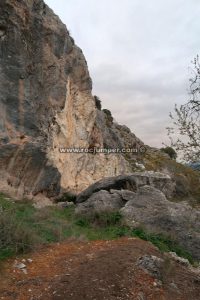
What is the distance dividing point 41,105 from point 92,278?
13695mm

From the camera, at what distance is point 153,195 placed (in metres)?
16.5

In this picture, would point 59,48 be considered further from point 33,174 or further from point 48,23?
point 33,174

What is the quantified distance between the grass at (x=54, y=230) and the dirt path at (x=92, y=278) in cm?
39

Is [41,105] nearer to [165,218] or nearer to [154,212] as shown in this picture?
[154,212]

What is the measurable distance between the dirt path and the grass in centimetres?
39

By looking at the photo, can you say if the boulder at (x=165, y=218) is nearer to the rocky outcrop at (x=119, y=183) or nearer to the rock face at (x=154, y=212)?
the rock face at (x=154, y=212)

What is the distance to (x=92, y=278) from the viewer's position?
7.71 meters

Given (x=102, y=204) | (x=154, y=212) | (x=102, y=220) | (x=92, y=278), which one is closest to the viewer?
(x=92, y=278)

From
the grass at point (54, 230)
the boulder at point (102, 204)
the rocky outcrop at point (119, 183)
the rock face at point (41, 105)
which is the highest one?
the rock face at point (41, 105)

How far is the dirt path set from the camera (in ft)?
23.8

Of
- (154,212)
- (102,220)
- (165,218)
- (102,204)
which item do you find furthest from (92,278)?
(102,204)

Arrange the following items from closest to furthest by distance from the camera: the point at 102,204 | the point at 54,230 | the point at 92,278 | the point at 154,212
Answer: the point at 92,278 < the point at 54,230 < the point at 154,212 < the point at 102,204

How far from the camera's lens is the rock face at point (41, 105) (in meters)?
18.4

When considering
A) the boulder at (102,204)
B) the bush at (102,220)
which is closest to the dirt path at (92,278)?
the bush at (102,220)
